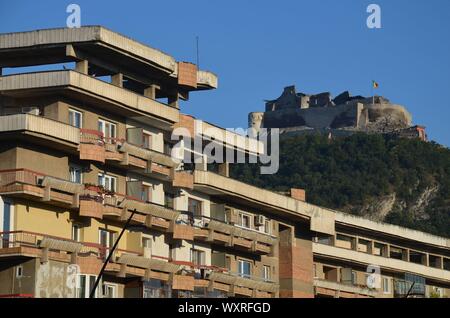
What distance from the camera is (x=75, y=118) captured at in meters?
61.2

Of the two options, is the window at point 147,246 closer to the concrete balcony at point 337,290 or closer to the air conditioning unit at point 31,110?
the air conditioning unit at point 31,110

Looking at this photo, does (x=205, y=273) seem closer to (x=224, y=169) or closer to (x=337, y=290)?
(x=224, y=169)

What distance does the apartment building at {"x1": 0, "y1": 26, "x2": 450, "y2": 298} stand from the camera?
56.9m

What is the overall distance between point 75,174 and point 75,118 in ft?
8.40

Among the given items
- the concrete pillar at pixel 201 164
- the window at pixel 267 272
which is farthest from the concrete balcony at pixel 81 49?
the window at pixel 267 272

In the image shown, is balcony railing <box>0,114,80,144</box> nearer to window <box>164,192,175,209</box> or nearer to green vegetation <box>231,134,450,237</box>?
window <box>164,192,175,209</box>

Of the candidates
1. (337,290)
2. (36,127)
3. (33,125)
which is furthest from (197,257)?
(33,125)

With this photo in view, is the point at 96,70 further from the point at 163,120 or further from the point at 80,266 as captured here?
the point at 80,266

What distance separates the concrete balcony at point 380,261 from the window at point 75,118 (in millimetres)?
26269

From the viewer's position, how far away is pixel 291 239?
80.0 metres

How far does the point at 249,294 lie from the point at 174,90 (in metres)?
12.2

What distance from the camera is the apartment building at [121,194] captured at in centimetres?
5688
